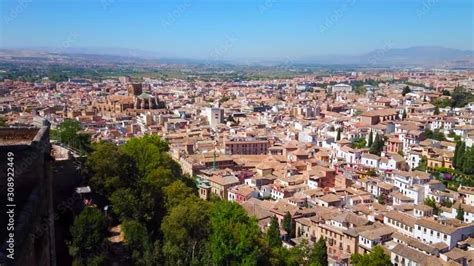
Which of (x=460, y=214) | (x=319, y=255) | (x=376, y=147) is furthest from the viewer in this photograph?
(x=376, y=147)

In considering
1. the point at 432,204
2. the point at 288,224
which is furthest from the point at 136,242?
the point at 432,204

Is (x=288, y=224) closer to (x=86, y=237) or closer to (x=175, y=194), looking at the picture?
(x=175, y=194)

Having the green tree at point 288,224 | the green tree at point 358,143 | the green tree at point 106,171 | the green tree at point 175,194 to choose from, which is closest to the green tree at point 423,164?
the green tree at point 358,143

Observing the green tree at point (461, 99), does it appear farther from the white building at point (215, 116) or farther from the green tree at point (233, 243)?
the green tree at point (233, 243)

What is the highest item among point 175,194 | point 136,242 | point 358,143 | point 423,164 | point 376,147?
point 175,194

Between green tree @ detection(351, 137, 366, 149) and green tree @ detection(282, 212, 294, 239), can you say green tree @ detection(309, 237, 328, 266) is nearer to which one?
green tree @ detection(282, 212, 294, 239)

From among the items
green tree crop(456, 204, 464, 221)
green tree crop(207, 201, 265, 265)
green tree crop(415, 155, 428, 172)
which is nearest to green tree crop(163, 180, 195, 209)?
green tree crop(207, 201, 265, 265)
